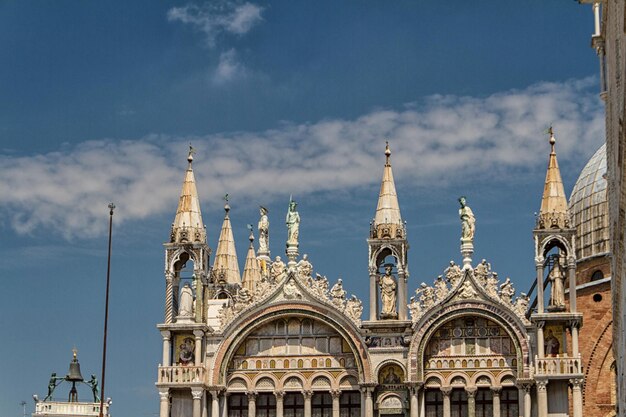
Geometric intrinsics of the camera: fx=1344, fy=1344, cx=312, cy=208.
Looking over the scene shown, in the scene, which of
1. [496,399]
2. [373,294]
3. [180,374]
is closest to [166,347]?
[180,374]

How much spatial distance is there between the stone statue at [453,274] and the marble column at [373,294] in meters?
2.65

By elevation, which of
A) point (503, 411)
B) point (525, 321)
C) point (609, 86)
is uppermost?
point (609, 86)

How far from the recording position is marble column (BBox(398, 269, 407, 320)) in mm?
48219

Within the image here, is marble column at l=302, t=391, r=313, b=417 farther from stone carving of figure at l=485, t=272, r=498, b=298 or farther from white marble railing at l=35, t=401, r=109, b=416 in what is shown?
white marble railing at l=35, t=401, r=109, b=416

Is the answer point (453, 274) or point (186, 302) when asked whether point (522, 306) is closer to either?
point (453, 274)

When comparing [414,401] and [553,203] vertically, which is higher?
[553,203]

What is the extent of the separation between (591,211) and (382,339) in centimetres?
1832

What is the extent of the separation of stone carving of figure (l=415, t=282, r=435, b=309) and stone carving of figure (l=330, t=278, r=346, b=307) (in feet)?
8.92

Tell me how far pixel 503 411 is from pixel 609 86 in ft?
60.8

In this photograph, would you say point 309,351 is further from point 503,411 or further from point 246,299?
point 503,411

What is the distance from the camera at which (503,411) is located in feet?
156

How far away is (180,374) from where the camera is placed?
48500mm

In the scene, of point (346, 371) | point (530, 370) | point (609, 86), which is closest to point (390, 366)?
point (346, 371)

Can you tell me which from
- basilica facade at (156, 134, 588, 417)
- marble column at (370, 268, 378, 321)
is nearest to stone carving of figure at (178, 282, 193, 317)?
basilica facade at (156, 134, 588, 417)
